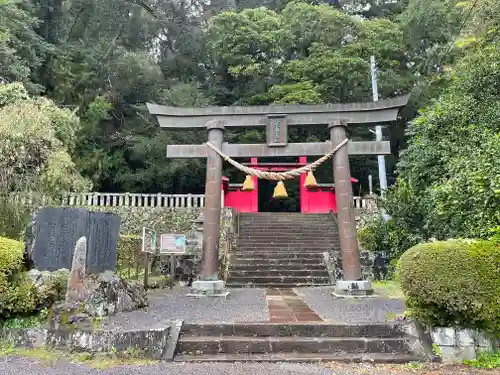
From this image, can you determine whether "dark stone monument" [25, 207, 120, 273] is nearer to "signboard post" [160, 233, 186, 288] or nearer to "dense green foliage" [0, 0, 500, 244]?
"signboard post" [160, 233, 186, 288]

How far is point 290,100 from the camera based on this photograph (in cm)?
1839

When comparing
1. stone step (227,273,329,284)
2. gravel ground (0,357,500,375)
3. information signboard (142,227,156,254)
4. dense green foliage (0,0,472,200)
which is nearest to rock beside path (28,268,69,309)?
gravel ground (0,357,500,375)

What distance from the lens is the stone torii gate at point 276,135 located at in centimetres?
788

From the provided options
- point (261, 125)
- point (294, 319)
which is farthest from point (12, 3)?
point (294, 319)

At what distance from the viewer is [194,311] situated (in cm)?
562

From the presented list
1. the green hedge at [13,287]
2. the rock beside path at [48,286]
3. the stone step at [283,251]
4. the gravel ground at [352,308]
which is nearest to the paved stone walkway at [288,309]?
the gravel ground at [352,308]

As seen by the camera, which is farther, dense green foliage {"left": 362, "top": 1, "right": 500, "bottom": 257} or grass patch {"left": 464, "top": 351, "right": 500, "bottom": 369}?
dense green foliage {"left": 362, "top": 1, "right": 500, "bottom": 257}

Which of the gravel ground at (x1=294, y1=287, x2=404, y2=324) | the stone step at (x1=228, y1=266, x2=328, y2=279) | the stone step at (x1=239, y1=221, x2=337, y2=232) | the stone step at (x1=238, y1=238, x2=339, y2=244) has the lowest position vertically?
the gravel ground at (x1=294, y1=287, x2=404, y2=324)

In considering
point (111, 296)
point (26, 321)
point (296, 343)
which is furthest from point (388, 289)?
point (26, 321)

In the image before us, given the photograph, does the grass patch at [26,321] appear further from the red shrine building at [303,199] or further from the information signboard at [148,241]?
the red shrine building at [303,199]

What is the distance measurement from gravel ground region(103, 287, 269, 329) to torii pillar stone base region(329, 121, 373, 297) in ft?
5.58

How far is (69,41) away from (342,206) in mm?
19694

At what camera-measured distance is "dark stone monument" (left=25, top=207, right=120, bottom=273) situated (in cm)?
520

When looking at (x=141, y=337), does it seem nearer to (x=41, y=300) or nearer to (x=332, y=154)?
(x=41, y=300)
